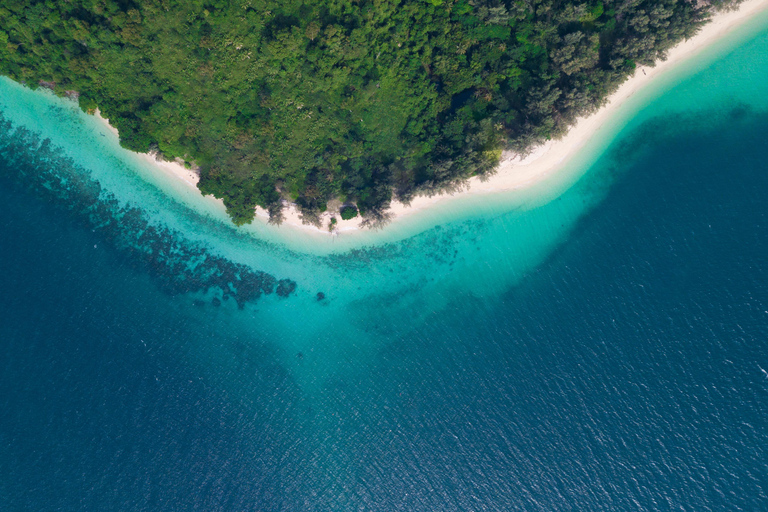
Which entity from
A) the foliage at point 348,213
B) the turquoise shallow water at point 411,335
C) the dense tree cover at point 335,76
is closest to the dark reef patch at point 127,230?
the turquoise shallow water at point 411,335

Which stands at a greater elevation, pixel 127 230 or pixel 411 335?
pixel 127 230

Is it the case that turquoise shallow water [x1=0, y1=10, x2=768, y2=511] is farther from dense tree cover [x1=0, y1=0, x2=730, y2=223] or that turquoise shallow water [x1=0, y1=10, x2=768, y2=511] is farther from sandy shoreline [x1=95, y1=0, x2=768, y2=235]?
dense tree cover [x1=0, y1=0, x2=730, y2=223]

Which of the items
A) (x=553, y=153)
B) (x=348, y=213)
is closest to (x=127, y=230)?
(x=348, y=213)

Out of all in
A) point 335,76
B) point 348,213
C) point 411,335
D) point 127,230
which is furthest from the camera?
point 127,230

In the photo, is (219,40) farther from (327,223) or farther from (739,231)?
(739,231)

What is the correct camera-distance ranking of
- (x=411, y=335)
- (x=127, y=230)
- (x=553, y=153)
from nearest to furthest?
(x=553, y=153), (x=411, y=335), (x=127, y=230)

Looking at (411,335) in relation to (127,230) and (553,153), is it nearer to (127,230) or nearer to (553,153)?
(553,153)

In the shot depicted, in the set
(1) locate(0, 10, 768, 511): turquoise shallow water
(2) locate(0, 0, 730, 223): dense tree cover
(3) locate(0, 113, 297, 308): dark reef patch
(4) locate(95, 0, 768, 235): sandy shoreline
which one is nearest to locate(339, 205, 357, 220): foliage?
(2) locate(0, 0, 730, 223): dense tree cover
